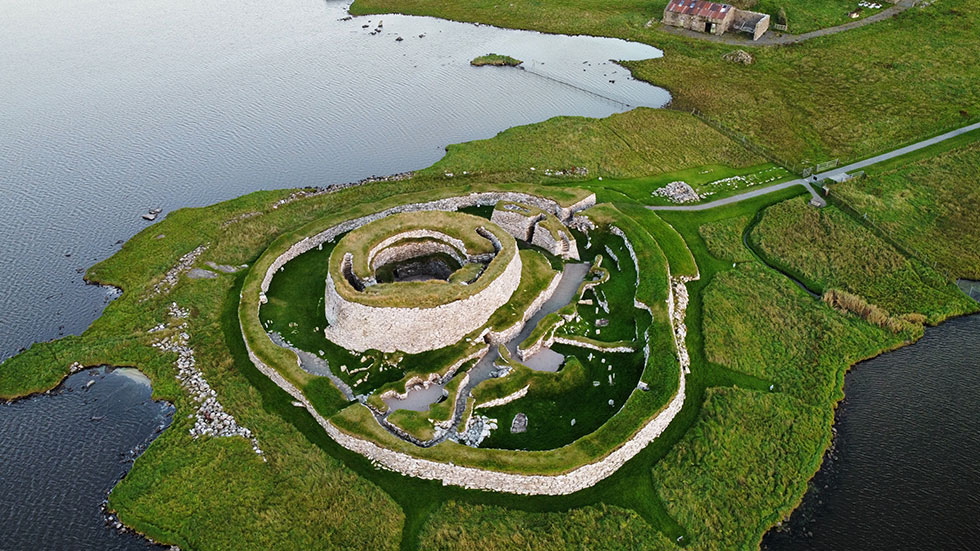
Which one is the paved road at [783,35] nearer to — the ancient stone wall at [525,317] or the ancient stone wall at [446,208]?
the ancient stone wall at [446,208]

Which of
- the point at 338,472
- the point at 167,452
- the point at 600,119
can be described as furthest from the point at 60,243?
the point at 600,119

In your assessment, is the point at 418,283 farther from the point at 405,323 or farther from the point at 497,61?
the point at 497,61

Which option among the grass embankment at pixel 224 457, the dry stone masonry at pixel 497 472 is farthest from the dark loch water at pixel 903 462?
the grass embankment at pixel 224 457

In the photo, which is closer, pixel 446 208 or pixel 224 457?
pixel 224 457

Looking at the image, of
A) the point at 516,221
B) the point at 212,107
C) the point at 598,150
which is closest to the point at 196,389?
the point at 516,221

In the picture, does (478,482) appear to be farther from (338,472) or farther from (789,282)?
(789,282)
